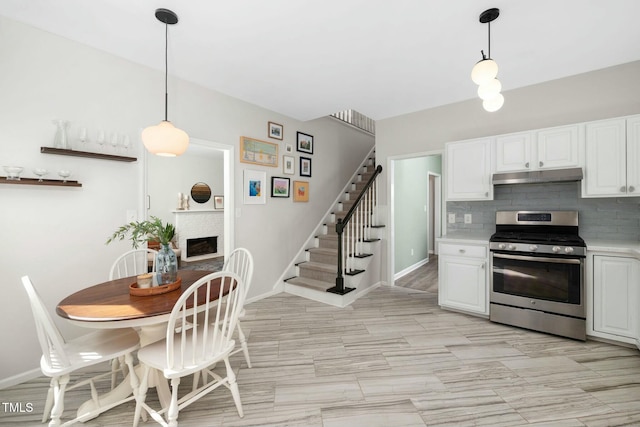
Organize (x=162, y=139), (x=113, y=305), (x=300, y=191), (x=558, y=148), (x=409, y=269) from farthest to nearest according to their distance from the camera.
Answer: (x=409, y=269) < (x=300, y=191) < (x=558, y=148) < (x=162, y=139) < (x=113, y=305)

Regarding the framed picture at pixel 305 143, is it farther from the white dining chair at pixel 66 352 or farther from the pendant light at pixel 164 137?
the white dining chair at pixel 66 352

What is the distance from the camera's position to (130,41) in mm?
2383

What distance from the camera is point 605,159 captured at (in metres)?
2.59

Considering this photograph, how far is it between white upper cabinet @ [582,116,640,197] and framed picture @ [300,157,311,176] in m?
3.47

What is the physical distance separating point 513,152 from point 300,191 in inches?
116

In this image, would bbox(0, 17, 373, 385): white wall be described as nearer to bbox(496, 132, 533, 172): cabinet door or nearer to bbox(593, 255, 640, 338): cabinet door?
bbox(496, 132, 533, 172): cabinet door

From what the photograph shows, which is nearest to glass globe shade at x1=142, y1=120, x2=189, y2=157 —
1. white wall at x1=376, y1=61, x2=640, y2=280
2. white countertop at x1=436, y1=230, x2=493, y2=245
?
white countertop at x1=436, y1=230, x2=493, y2=245

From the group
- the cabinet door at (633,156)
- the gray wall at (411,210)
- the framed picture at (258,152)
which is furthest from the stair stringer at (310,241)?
the cabinet door at (633,156)

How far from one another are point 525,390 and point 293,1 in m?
3.27

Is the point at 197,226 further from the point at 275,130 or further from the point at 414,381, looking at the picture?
the point at 414,381

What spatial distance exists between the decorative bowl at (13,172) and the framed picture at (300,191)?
9.97ft

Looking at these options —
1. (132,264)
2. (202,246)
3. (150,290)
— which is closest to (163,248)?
(150,290)

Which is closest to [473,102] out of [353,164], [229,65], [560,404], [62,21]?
[353,164]

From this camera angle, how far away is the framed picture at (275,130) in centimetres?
403
